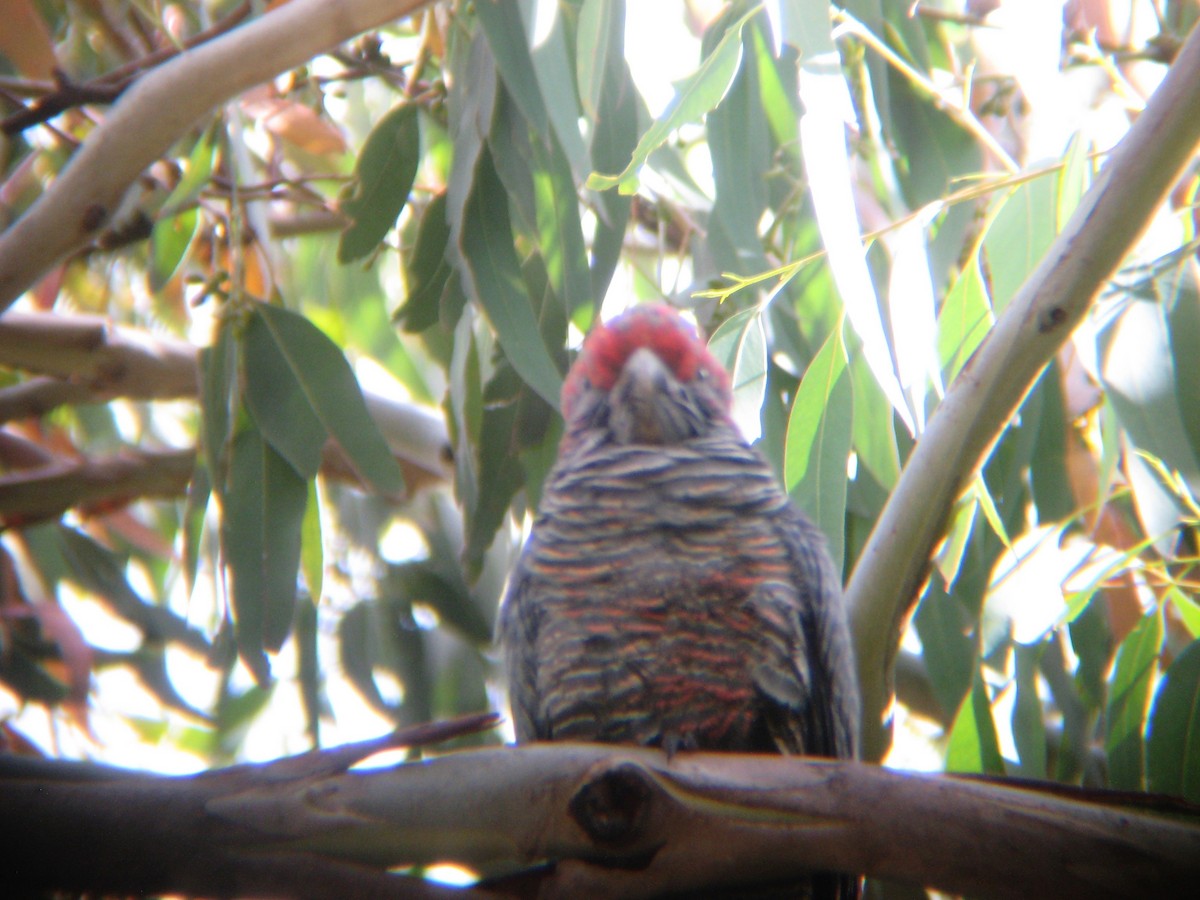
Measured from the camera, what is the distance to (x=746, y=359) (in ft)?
5.97

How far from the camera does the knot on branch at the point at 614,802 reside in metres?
1.09

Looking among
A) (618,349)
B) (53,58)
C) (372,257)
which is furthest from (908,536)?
(53,58)

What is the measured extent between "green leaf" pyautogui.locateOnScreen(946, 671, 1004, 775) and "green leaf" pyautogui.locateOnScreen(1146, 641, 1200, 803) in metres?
0.24

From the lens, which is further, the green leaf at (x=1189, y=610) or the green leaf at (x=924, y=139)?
the green leaf at (x=924, y=139)

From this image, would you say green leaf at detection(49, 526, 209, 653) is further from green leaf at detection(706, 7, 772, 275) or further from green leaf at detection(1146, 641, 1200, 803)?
green leaf at detection(1146, 641, 1200, 803)

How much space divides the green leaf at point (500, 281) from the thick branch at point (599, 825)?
32.5 inches

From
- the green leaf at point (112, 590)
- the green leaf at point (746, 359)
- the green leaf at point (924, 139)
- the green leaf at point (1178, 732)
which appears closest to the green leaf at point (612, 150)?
the green leaf at point (746, 359)

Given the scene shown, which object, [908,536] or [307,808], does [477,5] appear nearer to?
[908,536]

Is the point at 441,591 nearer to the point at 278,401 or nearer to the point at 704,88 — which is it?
the point at 278,401

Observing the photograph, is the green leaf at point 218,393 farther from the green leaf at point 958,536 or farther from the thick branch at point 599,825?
the green leaf at point 958,536

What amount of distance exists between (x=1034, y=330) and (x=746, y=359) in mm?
550

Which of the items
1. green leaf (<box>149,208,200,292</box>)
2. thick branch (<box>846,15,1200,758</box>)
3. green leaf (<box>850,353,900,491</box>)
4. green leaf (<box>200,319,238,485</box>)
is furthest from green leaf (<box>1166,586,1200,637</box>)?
green leaf (<box>149,208,200,292</box>)

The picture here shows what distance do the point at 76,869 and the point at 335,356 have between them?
1.25m

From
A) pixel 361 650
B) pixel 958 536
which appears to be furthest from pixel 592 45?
pixel 361 650
